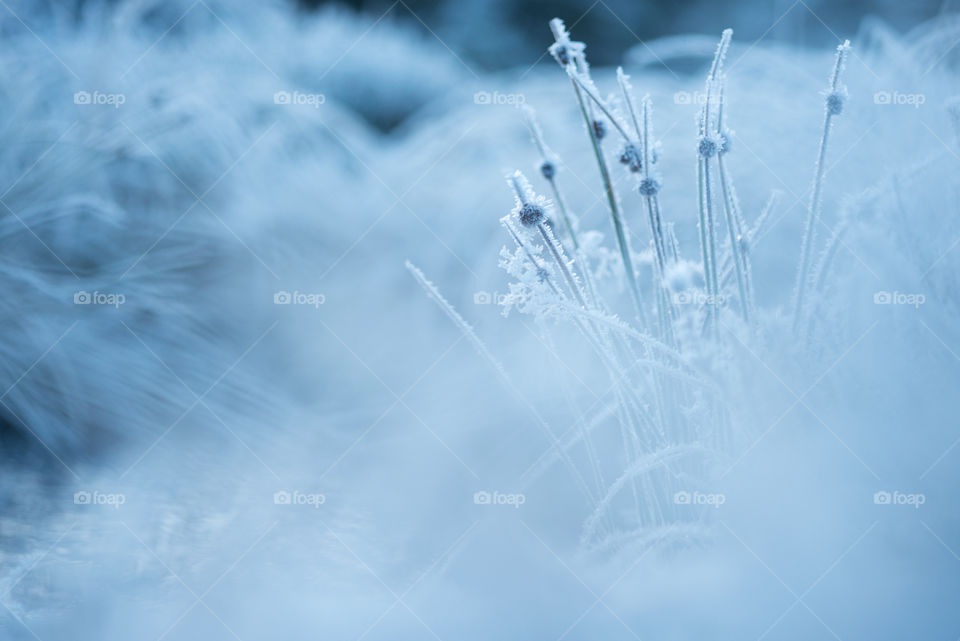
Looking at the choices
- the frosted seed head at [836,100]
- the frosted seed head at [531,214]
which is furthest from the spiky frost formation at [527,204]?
the frosted seed head at [836,100]

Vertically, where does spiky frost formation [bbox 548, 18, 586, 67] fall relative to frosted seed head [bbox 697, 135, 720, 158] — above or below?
above

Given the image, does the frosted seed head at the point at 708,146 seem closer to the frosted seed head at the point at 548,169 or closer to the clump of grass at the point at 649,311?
the clump of grass at the point at 649,311

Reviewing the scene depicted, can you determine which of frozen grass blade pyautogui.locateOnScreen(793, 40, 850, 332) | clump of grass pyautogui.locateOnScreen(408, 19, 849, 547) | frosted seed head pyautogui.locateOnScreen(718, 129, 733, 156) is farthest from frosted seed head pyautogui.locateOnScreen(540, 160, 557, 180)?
frozen grass blade pyautogui.locateOnScreen(793, 40, 850, 332)

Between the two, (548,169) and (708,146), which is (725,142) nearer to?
(708,146)

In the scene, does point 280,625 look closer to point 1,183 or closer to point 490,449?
point 490,449

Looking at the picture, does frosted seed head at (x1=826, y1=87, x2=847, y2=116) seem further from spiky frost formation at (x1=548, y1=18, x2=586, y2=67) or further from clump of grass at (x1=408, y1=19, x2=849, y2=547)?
spiky frost formation at (x1=548, y1=18, x2=586, y2=67)

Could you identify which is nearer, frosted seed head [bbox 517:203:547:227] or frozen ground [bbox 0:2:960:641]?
frosted seed head [bbox 517:203:547:227]

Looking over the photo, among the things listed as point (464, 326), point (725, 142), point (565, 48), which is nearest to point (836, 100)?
point (725, 142)
